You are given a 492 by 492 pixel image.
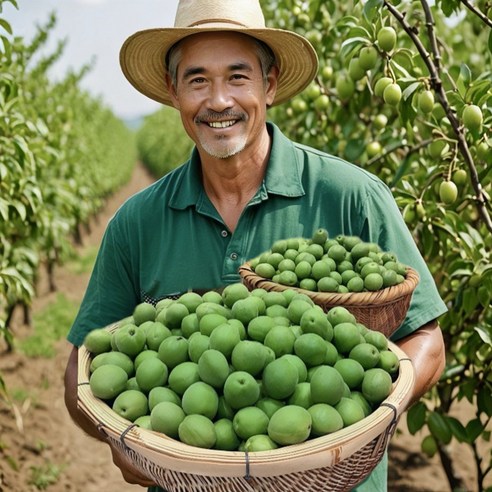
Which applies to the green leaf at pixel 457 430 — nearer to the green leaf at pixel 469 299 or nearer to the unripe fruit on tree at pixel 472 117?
the green leaf at pixel 469 299

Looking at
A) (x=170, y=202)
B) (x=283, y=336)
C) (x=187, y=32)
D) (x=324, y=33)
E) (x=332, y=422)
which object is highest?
(x=324, y=33)

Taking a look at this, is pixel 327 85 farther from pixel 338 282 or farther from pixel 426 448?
pixel 338 282

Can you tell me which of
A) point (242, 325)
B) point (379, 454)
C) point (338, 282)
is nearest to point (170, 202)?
point (338, 282)

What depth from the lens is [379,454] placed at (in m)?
1.44

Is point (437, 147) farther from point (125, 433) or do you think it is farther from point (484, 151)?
point (125, 433)

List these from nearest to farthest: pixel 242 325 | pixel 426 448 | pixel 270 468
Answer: pixel 270 468, pixel 242 325, pixel 426 448

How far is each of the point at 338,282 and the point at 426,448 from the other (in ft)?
6.60

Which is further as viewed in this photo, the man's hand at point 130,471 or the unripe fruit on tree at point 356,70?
the unripe fruit on tree at point 356,70

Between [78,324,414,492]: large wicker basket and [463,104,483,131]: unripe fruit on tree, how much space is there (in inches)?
47.3

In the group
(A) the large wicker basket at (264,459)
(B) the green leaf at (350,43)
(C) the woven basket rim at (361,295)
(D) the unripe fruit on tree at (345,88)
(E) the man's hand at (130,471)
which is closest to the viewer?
(A) the large wicker basket at (264,459)

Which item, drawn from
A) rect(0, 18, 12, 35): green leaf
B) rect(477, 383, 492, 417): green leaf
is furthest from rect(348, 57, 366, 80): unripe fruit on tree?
rect(0, 18, 12, 35): green leaf

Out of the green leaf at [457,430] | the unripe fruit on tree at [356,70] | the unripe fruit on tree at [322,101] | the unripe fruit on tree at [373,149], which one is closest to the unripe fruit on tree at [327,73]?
the unripe fruit on tree at [322,101]

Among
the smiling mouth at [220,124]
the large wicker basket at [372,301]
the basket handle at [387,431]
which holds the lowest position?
the basket handle at [387,431]

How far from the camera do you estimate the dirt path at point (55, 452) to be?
450cm
